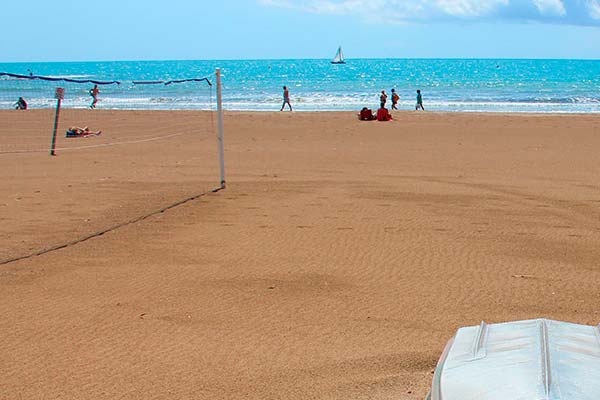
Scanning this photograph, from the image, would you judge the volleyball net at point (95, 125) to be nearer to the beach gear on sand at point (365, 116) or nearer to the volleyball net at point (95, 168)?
the volleyball net at point (95, 168)

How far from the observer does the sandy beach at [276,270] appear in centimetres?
552

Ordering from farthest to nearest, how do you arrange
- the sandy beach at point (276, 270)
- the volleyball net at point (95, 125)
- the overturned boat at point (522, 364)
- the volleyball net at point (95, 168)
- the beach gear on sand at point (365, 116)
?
the beach gear on sand at point (365, 116) < the volleyball net at point (95, 125) < the volleyball net at point (95, 168) < the sandy beach at point (276, 270) < the overturned boat at point (522, 364)

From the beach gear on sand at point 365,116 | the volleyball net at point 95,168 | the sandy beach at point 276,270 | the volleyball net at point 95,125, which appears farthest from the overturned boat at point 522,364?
the beach gear on sand at point 365,116

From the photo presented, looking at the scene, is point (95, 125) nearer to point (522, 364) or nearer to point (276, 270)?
point (276, 270)

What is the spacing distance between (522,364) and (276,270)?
525cm

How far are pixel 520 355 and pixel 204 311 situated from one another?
4057 mm

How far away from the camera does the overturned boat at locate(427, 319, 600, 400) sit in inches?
108

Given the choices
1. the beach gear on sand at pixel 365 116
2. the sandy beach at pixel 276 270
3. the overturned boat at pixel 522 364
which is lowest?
the sandy beach at pixel 276 270

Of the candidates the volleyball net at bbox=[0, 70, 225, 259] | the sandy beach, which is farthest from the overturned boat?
the volleyball net at bbox=[0, 70, 225, 259]

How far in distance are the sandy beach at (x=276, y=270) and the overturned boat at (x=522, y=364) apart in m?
1.71

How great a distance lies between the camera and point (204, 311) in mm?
6797

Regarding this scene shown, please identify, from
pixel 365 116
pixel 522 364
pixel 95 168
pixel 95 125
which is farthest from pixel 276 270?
pixel 365 116

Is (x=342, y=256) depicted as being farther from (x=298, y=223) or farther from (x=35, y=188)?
(x=35, y=188)

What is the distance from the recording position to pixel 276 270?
8125 mm
